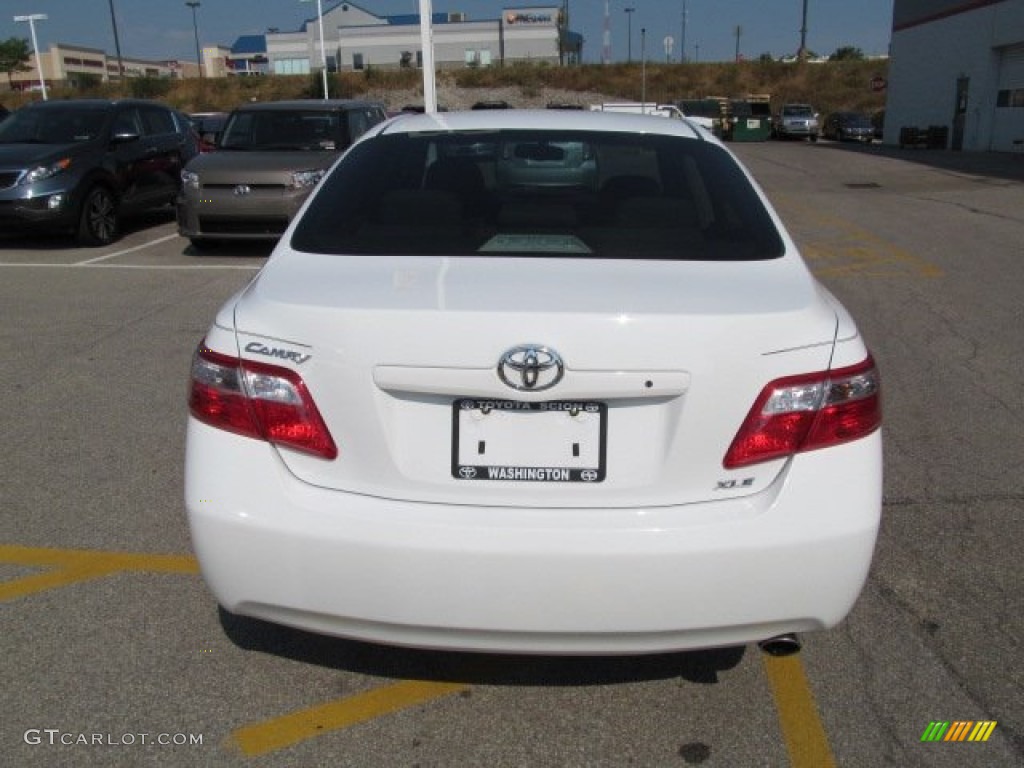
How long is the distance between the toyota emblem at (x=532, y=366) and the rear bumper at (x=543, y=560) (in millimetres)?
326

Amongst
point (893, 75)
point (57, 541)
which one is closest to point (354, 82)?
point (893, 75)

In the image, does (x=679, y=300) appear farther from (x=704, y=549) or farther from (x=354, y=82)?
(x=354, y=82)

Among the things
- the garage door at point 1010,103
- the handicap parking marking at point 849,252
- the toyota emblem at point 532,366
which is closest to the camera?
the toyota emblem at point 532,366

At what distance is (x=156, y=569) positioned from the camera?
3531 millimetres

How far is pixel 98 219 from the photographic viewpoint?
37.7ft

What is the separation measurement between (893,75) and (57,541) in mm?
43274

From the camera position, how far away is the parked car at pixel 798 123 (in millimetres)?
42188

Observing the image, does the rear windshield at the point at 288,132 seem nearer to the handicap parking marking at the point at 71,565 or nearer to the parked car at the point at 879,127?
the handicap parking marking at the point at 71,565

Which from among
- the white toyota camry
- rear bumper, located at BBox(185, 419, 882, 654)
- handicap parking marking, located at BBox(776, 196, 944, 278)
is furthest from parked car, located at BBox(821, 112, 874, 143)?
rear bumper, located at BBox(185, 419, 882, 654)

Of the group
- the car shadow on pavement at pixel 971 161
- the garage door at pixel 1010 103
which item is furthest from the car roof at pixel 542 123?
the garage door at pixel 1010 103

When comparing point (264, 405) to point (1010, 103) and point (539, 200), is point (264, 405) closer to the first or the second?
point (539, 200)

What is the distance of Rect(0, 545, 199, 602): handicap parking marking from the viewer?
3432mm

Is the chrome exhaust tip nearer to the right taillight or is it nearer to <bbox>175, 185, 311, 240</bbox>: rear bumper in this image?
the right taillight

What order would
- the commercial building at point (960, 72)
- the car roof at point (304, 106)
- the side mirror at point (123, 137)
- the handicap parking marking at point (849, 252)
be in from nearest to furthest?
1. the handicap parking marking at point (849, 252)
2. the car roof at point (304, 106)
3. the side mirror at point (123, 137)
4. the commercial building at point (960, 72)
